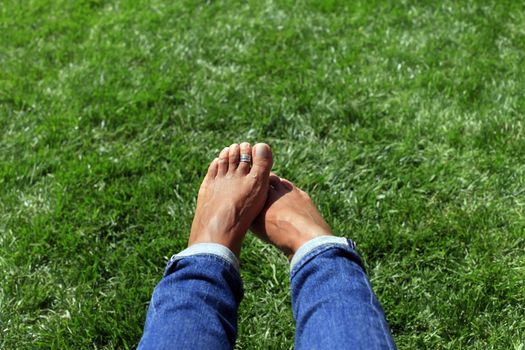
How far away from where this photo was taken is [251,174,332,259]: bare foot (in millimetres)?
1963

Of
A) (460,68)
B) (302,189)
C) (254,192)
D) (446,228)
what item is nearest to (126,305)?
(254,192)

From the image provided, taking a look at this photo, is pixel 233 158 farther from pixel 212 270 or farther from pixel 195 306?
pixel 195 306

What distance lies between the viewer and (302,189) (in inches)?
99.7

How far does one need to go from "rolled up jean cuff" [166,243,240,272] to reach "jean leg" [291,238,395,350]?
20cm

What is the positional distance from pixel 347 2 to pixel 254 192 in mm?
1988

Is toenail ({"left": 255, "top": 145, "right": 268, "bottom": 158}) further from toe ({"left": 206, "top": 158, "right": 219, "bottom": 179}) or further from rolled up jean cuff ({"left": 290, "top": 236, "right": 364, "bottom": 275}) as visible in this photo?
rolled up jean cuff ({"left": 290, "top": 236, "right": 364, "bottom": 275})

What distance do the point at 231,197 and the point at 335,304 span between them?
0.78 meters

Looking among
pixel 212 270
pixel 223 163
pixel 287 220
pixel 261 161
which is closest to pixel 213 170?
pixel 223 163

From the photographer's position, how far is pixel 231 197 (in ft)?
7.14

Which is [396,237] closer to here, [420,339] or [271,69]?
[420,339]

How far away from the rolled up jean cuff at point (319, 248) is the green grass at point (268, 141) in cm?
38

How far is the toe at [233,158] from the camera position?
7.72ft

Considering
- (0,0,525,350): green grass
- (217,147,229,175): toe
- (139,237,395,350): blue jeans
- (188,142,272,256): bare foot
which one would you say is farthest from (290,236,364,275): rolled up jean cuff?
(217,147,229,175): toe

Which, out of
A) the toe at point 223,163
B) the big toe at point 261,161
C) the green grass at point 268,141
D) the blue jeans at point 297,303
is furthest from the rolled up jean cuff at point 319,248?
the toe at point 223,163
